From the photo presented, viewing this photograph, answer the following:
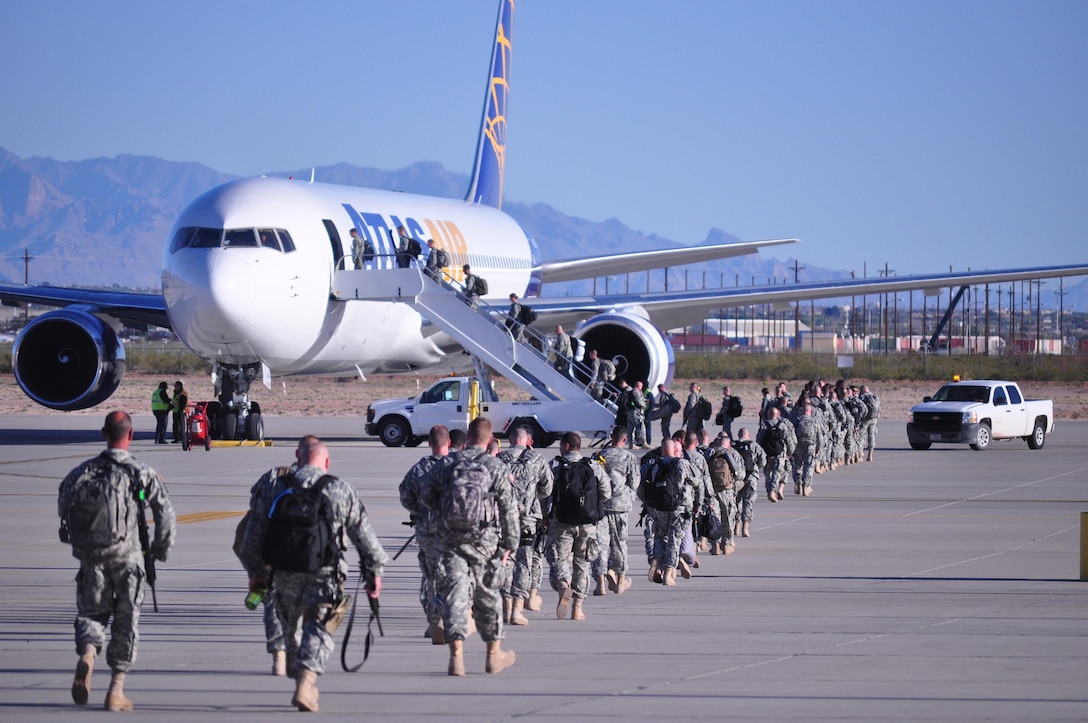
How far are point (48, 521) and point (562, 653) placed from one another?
9430mm

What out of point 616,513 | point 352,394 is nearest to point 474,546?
point 616,513

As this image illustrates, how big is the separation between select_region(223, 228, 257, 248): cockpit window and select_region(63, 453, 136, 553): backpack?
17.6 metres

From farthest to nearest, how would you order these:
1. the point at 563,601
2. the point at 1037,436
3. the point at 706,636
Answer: the point at 1037,436
the point at 563,601
the point at 706,636

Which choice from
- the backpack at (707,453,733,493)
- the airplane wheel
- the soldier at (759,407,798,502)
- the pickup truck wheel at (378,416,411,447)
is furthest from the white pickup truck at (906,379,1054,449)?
the backpack at (707,453,733,493)

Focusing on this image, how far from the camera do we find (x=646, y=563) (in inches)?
579

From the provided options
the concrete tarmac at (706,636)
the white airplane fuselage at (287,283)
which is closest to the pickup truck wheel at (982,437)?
the white airplane fuselage at (287,283)

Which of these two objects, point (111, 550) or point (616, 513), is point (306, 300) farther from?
point (111, 550)

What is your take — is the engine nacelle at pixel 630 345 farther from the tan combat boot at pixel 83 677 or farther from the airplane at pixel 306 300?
the tan combat boot at pixel 83 677

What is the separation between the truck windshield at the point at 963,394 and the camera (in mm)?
32188

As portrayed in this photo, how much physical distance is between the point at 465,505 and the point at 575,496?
2.17 metres

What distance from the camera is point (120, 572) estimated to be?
326 inches

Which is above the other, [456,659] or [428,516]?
[428,516]

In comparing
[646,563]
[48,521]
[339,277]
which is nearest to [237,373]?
[339,277]

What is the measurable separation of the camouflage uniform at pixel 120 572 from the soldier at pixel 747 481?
28.8 feet
